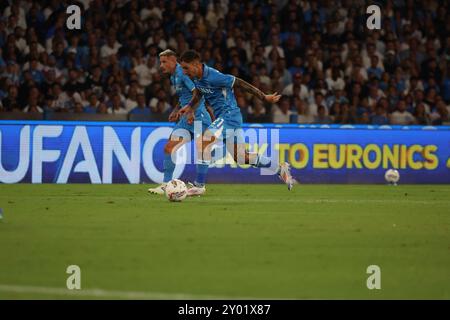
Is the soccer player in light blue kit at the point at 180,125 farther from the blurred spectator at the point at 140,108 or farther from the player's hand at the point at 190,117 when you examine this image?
the blurred spectator at the point at 140,108

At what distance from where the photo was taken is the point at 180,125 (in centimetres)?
1497

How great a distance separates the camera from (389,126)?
61.7 feet

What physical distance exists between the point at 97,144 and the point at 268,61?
17.6ft

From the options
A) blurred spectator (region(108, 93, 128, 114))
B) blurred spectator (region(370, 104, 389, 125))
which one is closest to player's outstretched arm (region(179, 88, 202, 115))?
blurred spectator (region(108, 93, 128, 114))

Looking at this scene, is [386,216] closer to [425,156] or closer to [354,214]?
[354,214]

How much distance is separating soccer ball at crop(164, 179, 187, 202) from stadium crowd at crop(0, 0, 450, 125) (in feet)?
17.8

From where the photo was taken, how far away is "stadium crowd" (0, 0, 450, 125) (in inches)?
765

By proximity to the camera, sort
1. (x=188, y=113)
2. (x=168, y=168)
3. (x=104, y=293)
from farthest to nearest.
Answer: (x=168, y=168) < (x=188, y=113) < (x=104, y=293)

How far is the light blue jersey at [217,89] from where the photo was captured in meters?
13.9

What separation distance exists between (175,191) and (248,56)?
8.35m

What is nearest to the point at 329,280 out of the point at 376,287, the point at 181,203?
the point at 376,287

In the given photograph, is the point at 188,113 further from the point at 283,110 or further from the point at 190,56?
the point at 283,110

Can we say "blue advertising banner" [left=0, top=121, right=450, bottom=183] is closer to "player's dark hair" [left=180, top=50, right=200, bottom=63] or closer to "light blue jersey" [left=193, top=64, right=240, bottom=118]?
"light blue jersey" [left=193, top=64, right=240, bottom=118]

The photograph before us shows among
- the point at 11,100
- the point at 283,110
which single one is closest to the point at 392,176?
the point at 283,110
